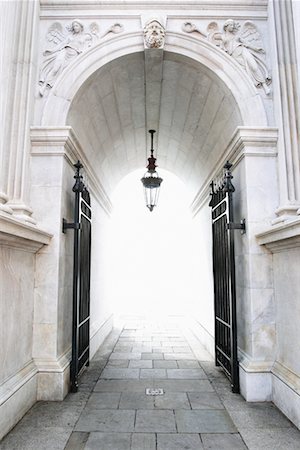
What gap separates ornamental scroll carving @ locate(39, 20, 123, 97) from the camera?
5070 mm

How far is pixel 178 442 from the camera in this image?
3.32 m

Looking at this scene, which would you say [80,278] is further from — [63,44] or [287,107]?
[287,107]

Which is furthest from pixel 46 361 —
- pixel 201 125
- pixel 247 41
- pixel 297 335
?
pixel 247 41

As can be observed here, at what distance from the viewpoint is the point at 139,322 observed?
1120 cm

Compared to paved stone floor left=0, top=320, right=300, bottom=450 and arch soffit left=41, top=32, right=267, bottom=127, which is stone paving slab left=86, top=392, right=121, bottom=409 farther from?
arch soffit left=41, top=32, right=267, bottom=127

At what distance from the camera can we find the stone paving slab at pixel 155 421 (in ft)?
11.8

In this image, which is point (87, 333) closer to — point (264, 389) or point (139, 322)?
point (264, 389)

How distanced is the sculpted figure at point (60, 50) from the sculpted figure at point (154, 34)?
0.88m

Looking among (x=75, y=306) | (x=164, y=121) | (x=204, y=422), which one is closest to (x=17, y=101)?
(x=75, y=306)

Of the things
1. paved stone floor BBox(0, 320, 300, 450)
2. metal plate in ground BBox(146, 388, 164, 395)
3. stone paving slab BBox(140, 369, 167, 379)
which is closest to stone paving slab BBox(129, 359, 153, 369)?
paved stone floor BBox(0, 320, 300, 450)

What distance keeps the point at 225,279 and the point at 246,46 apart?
3.59 meters

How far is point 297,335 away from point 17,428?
3.21 meters

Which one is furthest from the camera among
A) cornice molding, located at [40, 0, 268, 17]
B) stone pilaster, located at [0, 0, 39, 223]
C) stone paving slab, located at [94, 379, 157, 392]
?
cornice molding, located at [40, 0, 268, 17]

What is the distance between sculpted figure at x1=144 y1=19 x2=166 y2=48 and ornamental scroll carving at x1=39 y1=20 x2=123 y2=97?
44 cm
